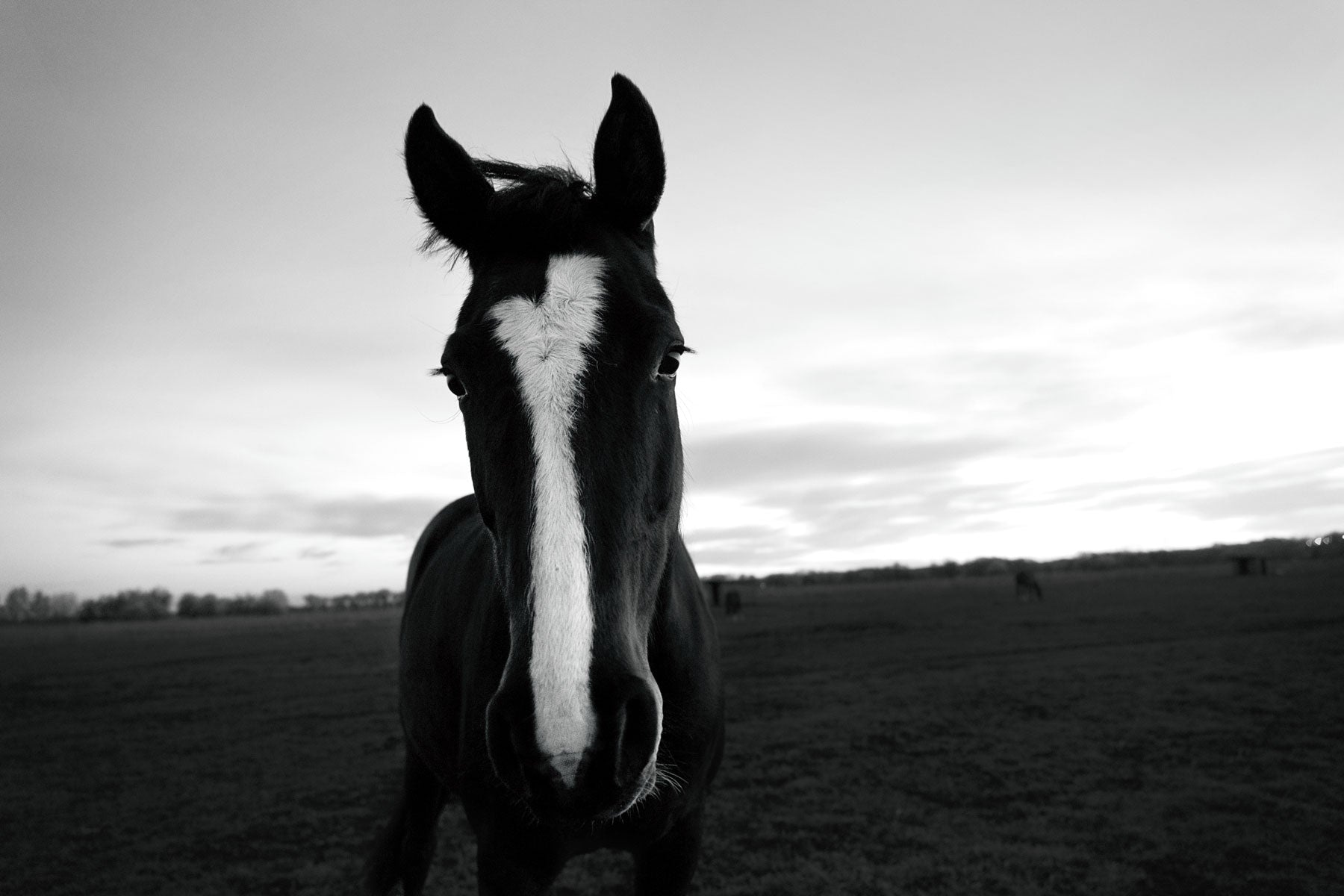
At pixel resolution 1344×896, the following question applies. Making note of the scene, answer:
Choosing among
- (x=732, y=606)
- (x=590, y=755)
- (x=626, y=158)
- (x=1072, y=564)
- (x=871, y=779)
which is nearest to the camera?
(x=590, y=755)

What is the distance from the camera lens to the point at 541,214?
2172 millimetres

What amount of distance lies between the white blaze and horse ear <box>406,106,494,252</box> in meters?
0.51

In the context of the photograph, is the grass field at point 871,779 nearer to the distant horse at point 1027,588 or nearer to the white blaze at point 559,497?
the white blaze at point 559,497

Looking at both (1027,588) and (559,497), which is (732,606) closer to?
(1027,588)

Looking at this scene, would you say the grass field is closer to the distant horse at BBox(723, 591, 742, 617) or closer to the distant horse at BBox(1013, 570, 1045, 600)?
the distant horse at BBox(1013, 570, 1045, 600)

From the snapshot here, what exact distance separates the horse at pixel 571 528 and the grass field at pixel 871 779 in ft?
10.2

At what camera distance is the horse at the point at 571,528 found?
152 cm

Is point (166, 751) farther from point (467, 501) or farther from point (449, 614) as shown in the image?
point (449, 614)

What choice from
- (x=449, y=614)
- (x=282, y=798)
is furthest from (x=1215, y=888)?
(x=282, y=798)

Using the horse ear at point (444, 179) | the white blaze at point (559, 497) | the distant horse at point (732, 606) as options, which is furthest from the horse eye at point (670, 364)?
the distant horse at point (732, 606)

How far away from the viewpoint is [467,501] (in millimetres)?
5547

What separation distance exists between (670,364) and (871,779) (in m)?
7.04

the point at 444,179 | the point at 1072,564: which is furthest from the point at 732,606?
the point at 1072,564

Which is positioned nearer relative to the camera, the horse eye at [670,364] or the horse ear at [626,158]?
the horse eye at [670,364]
